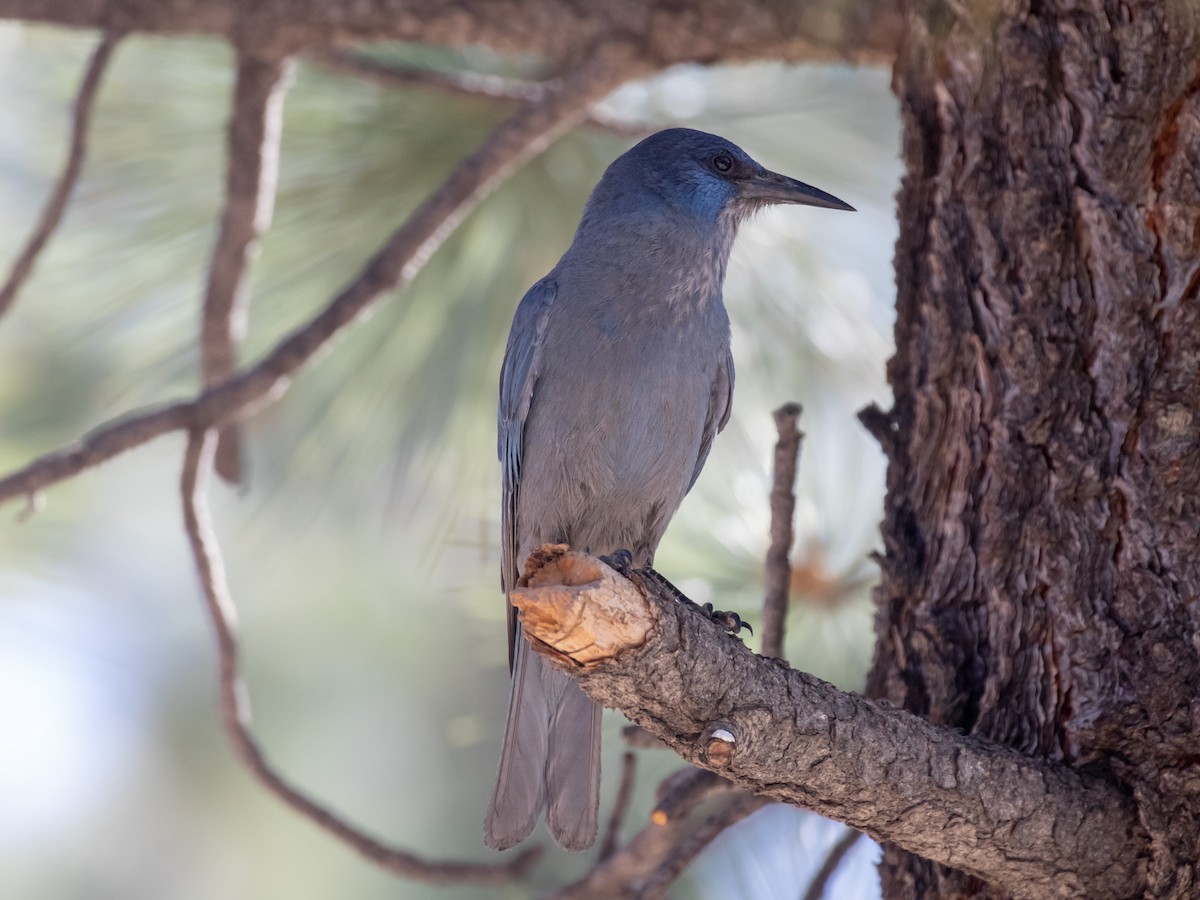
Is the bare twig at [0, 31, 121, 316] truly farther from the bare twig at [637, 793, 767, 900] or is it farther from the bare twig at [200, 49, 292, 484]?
the bare twig at [637, 793, 767, 900]

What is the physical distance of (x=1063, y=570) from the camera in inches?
110

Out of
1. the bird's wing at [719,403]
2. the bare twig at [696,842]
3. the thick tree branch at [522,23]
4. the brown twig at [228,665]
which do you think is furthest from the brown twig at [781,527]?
the thick tree branch at [522,23]

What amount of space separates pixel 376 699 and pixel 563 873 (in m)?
7.67

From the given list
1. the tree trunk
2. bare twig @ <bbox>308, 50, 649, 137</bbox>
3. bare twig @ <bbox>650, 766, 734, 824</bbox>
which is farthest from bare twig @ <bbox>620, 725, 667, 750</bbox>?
bare twig @ <bbox>308, 50, 649, 137</bbox>

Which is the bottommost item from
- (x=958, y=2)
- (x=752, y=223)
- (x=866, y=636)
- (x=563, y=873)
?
(x=563, y=873)

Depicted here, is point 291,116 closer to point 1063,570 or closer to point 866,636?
point 866,636

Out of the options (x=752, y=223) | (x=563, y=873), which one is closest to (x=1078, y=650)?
(x=752, y=223)

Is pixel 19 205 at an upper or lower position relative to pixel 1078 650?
lower

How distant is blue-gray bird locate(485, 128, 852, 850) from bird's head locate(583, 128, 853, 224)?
4 centimetres

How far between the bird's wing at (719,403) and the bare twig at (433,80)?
1059 mm

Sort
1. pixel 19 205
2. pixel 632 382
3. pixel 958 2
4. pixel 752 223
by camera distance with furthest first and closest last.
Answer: pixel 19 205, pixel 752 223, pixel 632 382, pixel 958 2

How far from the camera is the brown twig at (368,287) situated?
139 inches

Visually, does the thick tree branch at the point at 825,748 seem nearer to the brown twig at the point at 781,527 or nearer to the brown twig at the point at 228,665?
the brown twig at the point at 781,527

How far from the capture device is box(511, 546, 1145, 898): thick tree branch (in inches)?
90.4
